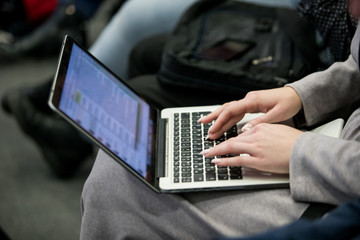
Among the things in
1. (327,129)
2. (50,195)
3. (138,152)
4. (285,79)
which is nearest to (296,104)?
(327,129)

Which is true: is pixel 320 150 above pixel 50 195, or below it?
above

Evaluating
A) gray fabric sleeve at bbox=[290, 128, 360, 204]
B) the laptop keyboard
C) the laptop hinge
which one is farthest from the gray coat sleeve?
the laptop hinge

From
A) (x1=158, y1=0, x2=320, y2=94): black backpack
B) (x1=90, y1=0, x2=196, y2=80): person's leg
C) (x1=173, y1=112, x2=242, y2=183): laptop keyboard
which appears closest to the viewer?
(x1=173, y1=112, x2=242, y2=183): laptop keyboard

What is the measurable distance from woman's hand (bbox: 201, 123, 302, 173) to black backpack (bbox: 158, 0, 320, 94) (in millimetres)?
279

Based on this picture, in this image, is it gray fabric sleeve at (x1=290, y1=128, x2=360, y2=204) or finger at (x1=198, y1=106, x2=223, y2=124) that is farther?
finger at (x1=198, y1=106, x2=223, y2=124)

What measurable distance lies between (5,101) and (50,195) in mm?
430

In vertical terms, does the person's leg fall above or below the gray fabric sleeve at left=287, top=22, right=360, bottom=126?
above

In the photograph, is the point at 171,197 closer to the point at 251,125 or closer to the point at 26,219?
the point at 251,125

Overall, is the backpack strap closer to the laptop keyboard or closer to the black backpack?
the laptop keyboard

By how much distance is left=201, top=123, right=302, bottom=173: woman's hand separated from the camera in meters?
0.67

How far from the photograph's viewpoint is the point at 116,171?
0.74 m

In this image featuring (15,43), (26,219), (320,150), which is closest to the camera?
(320,150)

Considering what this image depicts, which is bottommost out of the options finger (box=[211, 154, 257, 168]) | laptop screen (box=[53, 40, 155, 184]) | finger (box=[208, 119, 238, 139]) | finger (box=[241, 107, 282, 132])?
finger (box=[241, 107, 282, 132])

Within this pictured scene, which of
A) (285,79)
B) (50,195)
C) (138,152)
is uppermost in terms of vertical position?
(138,152)
